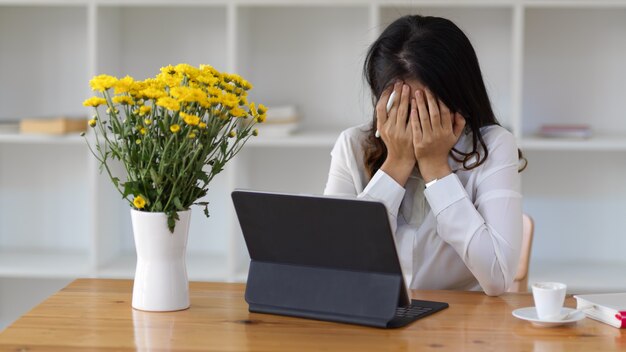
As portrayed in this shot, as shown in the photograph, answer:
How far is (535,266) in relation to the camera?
3260 mm

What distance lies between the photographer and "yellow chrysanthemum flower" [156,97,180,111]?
142cm

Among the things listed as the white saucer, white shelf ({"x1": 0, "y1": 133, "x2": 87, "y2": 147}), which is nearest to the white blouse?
the white saucer

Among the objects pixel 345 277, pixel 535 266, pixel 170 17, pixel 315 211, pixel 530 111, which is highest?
pixel 170 17

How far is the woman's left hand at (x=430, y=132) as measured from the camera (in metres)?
1.93

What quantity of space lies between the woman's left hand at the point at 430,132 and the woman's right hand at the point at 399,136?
0.8 inches

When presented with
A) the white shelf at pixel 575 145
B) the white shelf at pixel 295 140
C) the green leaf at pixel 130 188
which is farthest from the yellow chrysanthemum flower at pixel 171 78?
the white shelf at pixel 575 145

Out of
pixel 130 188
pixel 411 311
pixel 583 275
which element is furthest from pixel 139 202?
pixel 583 275

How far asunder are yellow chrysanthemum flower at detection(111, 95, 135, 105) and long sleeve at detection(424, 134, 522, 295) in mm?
689

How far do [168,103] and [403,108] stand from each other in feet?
2.30

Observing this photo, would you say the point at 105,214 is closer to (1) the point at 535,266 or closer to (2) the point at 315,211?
(1) the point at 535,266

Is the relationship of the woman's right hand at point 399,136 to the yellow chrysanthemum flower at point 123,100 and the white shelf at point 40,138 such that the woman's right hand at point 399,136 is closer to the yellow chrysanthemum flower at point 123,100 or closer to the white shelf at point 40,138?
the yellow chrysanthemum flower at point 123,100

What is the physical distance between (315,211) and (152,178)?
288mm

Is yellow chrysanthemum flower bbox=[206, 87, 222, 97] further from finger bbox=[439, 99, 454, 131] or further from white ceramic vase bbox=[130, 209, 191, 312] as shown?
finger bbox=[439, 99, 454, 131]

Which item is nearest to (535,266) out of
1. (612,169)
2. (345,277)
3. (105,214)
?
(612,169)
